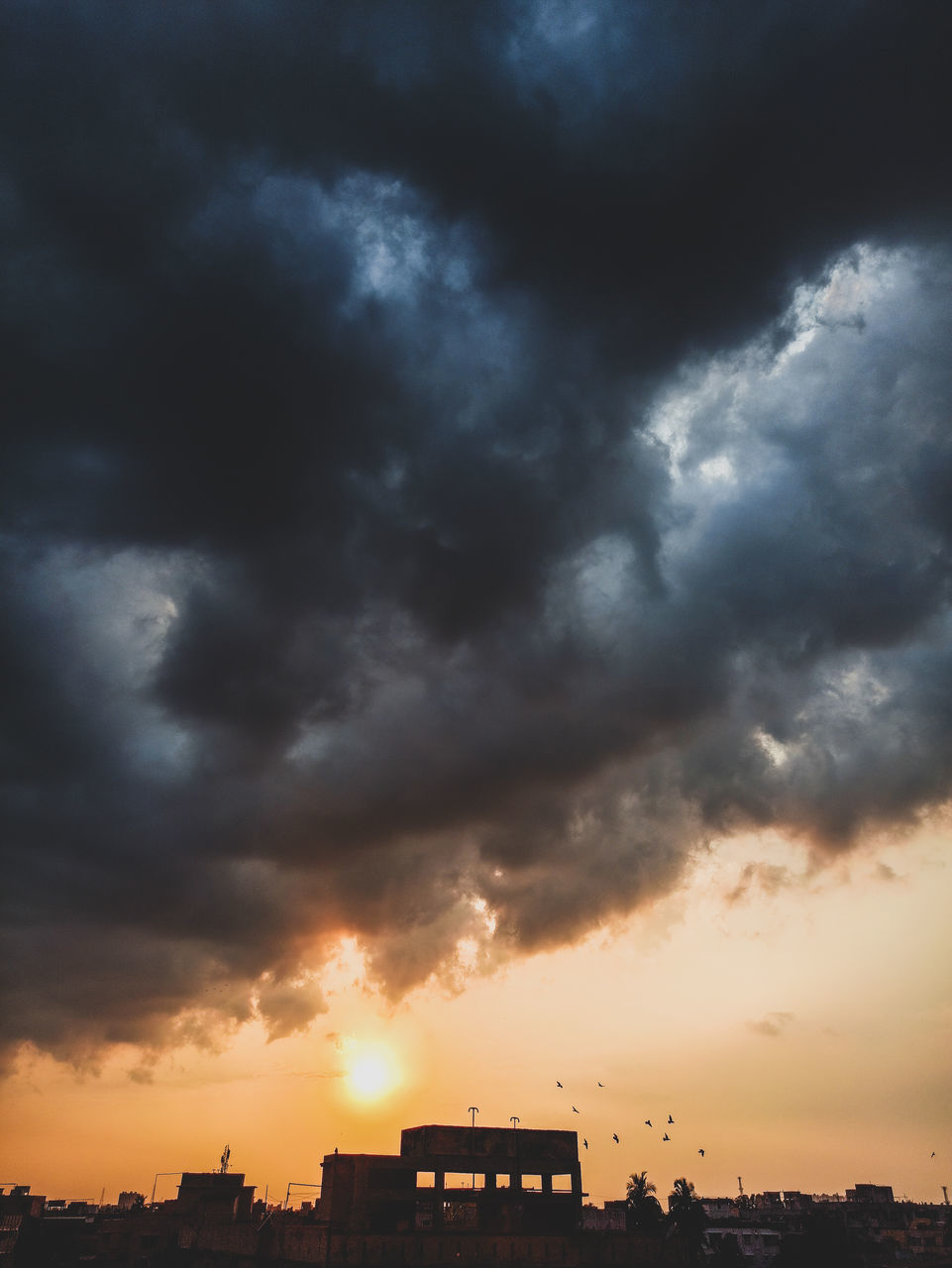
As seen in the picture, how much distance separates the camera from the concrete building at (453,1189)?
83750mm

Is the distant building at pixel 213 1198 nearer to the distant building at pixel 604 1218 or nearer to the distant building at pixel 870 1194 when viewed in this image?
the distant building at pixel 604 1218

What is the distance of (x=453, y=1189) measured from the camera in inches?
3408

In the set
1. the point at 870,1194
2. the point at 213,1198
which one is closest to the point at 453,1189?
the point at 213,1198

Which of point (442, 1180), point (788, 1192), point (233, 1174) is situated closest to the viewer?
point (442, 1180)

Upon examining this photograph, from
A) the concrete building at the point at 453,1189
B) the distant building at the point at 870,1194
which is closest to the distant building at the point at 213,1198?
the concrete building at the point at 453,1189

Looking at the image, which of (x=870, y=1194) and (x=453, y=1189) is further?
(x=870, y=1194)

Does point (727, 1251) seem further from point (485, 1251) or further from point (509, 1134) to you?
point (485, 1251)

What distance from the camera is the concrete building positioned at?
275 feet

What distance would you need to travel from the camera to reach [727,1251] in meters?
101

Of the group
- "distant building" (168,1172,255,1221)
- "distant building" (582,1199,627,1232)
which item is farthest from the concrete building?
"distant building" (582,1199,627,1232)

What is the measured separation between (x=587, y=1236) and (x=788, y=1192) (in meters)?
91.0

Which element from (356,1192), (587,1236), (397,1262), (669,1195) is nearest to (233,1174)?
(356,1192)

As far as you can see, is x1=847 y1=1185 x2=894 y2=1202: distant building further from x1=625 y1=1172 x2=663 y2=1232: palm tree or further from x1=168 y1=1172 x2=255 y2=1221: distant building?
x1=168 y1=1172 x2=255 y2=1221: distant building

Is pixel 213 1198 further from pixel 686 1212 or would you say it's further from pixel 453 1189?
pixel 686 1212
